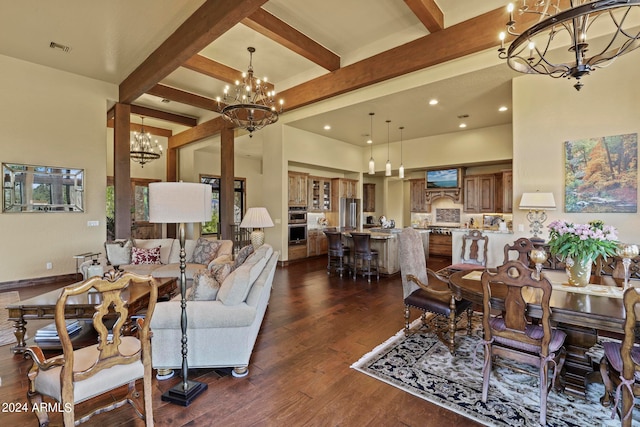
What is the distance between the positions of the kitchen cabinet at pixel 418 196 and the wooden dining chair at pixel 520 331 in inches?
304

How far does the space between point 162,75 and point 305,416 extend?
18.4 feet

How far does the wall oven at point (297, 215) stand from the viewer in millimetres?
8250

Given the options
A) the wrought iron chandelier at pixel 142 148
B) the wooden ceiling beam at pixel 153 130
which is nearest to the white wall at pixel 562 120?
the wrought iron chandelier at pixel 142 148

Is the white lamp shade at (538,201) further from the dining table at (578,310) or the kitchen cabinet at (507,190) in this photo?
the kitchen cabinet at (507,190)

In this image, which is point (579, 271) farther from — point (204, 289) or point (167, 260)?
point (167, 260)

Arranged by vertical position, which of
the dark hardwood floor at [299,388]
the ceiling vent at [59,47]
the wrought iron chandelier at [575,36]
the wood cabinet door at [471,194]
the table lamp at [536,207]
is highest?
the ceiling vent at [59,47]

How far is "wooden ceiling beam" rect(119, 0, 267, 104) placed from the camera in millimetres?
3504

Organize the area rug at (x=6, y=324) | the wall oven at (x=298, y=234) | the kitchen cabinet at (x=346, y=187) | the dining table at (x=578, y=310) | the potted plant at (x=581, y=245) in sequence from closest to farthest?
1. the dining table at (x=578, y=310)
2. the potted plant at (x=581, y=245)
3. the area rug at (x=6, y=324)
4. the wall oven at (x=298, y=234)
5. the kitchen cabinet at (x=346, y=187)

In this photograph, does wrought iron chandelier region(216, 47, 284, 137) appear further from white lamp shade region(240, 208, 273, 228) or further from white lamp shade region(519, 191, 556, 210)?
white lamp shade region(519, 191, 556, 210)

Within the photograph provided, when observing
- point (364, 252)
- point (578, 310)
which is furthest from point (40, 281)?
point (578, 310)

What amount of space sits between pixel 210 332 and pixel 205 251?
116 inches

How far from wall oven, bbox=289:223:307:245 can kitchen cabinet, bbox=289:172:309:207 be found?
619mm

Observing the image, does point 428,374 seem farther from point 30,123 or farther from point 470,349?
point 30,123

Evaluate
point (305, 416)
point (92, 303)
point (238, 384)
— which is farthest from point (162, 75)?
point (305, 416)
